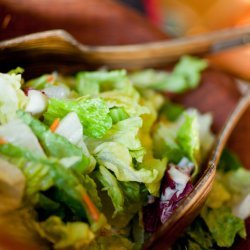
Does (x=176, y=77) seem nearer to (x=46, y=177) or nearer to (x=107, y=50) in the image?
(x=107, y=50)

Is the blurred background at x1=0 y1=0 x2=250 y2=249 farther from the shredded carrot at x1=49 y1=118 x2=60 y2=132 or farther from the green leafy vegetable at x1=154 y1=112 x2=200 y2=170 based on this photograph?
the shredded carrot at x1=49 y1=118 x2=60 y2=132

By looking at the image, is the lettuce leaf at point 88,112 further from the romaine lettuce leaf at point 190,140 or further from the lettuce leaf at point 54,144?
the romaine lettuce leaf at point 190,140

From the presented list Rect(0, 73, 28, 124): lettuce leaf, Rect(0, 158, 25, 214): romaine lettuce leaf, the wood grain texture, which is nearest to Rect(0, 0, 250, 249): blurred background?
the wood grain texture

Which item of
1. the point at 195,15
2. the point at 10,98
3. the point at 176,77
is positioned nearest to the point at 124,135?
the point at 10,98

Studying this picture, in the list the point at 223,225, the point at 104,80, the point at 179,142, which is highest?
the point at 104,80

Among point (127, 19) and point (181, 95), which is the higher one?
point (127, 19)

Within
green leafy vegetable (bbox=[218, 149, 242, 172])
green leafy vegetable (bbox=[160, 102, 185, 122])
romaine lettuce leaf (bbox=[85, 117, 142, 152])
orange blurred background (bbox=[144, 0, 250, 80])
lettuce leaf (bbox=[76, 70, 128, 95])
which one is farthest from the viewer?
orange blurred background (bbox=[144, 0, 250, 80])
